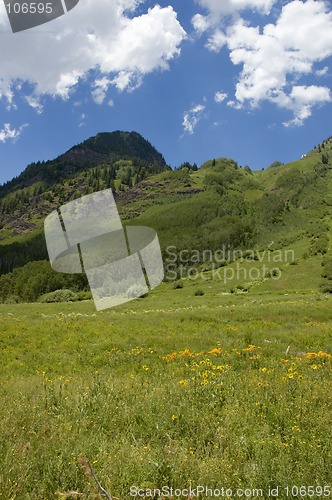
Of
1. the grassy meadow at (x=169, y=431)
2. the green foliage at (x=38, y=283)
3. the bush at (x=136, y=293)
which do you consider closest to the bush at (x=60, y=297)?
the bush at (x=136, y=293)

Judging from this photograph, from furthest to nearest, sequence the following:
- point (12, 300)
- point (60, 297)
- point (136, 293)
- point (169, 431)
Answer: point (12, 300), point (136, 293), point (60, 297), point (169, 431)

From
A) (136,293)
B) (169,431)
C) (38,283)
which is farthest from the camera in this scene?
(38,283)

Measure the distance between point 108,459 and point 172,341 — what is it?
44.7 ft

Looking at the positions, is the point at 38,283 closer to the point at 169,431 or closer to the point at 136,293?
the point at 136,293

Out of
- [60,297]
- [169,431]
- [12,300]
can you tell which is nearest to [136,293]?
[60,297]

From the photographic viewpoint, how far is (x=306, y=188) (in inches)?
7815

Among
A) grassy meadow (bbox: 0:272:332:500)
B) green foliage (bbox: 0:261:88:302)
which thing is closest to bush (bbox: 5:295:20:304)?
green foliage (bbox: 0:261:88:302)

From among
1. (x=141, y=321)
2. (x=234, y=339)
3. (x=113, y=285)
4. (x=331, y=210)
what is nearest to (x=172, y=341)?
(x=234, y=339)

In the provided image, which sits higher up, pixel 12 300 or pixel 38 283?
pixel 38 283

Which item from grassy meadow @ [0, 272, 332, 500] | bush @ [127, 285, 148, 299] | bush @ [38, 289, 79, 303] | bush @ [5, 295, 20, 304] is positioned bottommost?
bush @ [5, 295, 20, 304]

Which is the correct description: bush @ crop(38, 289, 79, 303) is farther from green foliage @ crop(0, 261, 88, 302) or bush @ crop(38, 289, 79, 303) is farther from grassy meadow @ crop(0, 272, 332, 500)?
grassy meadow @ crop(0, 272, 332, 500)

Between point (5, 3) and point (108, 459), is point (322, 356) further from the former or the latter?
point (5, 3)

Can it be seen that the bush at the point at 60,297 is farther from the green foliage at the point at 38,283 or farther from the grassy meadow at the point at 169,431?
the grassy meadow at the point at 169,431

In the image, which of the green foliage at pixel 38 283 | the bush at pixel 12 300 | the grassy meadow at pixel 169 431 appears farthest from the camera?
the green foliage at pixel 38 283
